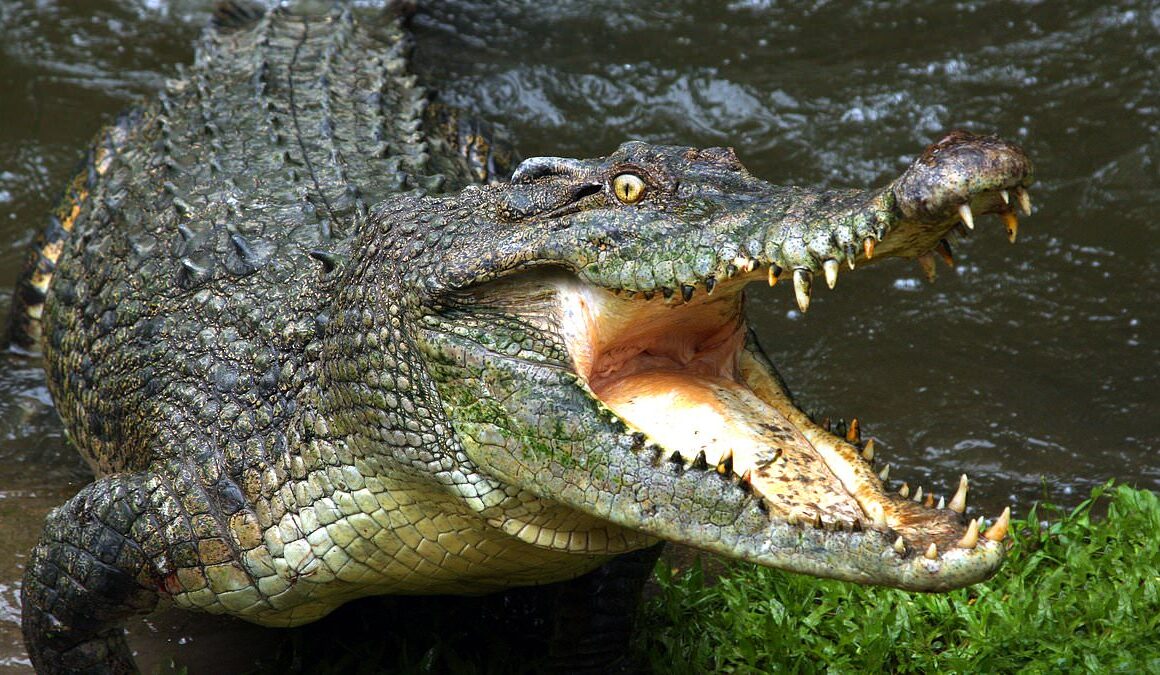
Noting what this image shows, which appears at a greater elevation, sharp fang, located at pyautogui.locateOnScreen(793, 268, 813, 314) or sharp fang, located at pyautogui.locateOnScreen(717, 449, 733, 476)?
sharp fang, located at pyautogui.locateOnScreen(793, 268, 813, 314)

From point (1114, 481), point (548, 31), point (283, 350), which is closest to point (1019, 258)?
point (1114, 481)

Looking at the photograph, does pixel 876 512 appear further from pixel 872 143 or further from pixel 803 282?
pixel 872 143

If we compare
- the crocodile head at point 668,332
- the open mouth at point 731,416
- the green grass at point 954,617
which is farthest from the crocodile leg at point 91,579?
the green grass at point 954,617

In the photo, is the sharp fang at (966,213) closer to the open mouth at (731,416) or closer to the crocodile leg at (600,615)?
the open mouth at (731,416)

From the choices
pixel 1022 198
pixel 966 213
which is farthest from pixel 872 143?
pixel 966 213

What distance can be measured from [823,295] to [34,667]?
142 inches

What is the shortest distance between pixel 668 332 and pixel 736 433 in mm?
405

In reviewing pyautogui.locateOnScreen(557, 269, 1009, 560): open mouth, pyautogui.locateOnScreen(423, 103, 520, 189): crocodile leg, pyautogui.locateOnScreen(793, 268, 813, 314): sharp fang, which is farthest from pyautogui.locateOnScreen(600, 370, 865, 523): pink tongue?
pyautogui.locateOnScreen(423, 103, 520, 189): crocodile leg

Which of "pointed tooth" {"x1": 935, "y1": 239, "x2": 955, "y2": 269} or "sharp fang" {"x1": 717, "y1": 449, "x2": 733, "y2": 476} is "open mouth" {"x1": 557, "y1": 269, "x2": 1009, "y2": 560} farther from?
"pointed tooth" {"x1": 935, "y1": 239, "x2": 955, "y2": 269}

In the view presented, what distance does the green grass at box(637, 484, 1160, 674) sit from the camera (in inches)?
141

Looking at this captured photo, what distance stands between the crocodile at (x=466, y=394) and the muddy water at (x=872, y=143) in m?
0.66

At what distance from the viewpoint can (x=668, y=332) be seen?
319 centimetres

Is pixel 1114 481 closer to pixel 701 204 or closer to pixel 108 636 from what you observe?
pixel 701 204

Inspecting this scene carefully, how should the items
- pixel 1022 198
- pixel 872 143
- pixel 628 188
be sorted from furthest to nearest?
pixel 872 143, pixel 628 188, pixel 1022 198
